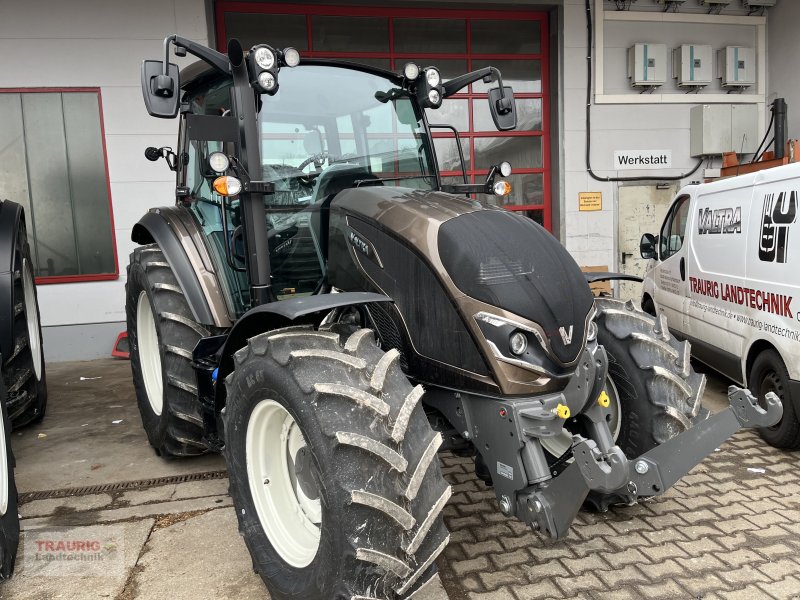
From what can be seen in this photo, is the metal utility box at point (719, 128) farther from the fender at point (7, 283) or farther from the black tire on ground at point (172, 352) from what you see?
the fender at point (7, 283)

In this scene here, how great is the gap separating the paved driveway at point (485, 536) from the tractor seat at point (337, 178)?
1.77m

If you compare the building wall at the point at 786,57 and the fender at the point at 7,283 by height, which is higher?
the building wall at the point at 786,57

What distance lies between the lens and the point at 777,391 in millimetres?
4145

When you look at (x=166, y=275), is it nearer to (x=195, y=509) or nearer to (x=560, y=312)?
(x=195, y=509)

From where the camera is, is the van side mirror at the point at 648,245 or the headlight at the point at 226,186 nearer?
the headlight at the point at 226,186

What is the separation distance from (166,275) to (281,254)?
35.3 inches

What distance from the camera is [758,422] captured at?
2.22 metres

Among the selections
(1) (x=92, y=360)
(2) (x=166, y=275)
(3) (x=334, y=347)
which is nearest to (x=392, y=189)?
(3) (x=334, y=347)

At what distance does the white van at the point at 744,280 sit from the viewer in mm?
3973

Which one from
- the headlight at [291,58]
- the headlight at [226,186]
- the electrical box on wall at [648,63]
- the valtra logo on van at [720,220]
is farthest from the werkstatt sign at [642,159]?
the headlight at [226,186]

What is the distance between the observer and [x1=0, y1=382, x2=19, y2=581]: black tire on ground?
2615 mm

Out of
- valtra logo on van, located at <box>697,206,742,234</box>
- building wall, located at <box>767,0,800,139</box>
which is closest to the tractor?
valtra logo on van, located at <box>697,206,742,234</box>

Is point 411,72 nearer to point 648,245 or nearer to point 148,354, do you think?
point 148,354

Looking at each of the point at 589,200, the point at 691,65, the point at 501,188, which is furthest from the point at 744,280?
the point at 691,65
